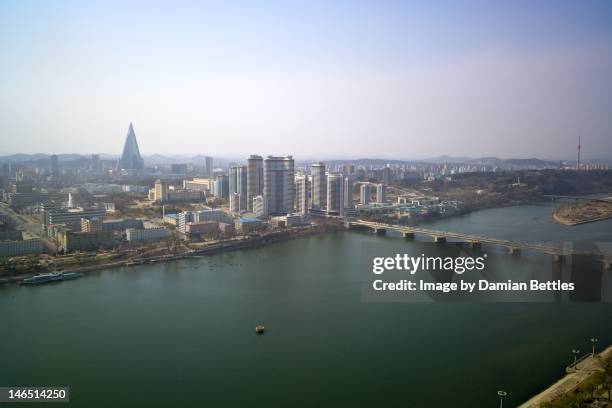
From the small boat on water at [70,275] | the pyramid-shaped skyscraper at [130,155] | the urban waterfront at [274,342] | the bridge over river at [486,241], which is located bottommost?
the urban waterfront at [274,342]

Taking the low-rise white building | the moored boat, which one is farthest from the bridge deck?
the moored boat

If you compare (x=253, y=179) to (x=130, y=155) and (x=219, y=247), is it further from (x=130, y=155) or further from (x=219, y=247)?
(x=130, y=155)

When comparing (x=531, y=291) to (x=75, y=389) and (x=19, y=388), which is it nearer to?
(x=75, y=389)

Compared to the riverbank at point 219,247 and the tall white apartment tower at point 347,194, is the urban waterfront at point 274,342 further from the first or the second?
the tall white apartment tower at point 347,194

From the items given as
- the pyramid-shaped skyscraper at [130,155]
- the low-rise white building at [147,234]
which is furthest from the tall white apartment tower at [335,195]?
the pyramid-shaped skyscraper at [130,155]

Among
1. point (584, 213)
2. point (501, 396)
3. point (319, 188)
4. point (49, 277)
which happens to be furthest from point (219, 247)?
point (584, 213)

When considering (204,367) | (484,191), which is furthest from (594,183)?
(204,367)
